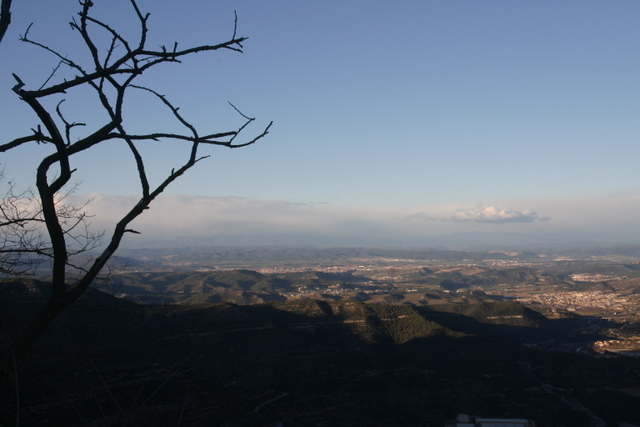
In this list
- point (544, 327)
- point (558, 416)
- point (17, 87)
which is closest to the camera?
point (17, 87)

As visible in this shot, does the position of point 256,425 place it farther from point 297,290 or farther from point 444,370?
point 297,290

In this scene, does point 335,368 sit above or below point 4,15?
below

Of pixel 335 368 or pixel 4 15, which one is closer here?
pixel 4 15

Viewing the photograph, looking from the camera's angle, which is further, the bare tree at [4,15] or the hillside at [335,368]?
the hillside at [335,368]

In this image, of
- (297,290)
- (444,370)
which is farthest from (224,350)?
(297,290)

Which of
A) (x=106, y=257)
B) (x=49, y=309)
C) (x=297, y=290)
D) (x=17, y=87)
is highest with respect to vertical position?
(x=17, y=87)

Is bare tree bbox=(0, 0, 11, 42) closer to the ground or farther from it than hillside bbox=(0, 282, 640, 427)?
farther from it

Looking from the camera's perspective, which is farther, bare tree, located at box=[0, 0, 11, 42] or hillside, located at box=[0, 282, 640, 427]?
hillside, located at box=[0, 282, 640, 427]

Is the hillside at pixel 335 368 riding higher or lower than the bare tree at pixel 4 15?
lower
